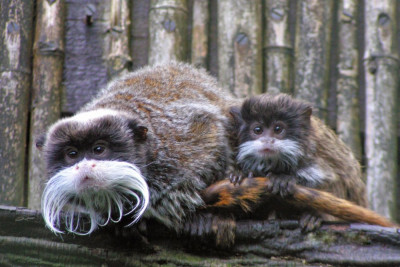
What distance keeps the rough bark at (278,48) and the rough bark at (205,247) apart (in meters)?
1.96

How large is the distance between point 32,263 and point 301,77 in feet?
8.91

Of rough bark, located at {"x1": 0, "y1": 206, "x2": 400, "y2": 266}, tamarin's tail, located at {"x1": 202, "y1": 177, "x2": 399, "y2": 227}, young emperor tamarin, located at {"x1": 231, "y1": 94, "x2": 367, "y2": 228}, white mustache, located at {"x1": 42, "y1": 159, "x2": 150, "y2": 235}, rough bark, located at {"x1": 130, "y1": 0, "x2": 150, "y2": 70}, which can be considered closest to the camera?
rough bark, located at {"x1": 0, "y1": 206, "x2": 400, "y2": 266}

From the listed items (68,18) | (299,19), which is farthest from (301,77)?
(68,18)

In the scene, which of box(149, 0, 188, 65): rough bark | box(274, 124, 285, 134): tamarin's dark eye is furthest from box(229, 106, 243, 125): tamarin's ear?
box(149, 0, 188, 65): rough bark

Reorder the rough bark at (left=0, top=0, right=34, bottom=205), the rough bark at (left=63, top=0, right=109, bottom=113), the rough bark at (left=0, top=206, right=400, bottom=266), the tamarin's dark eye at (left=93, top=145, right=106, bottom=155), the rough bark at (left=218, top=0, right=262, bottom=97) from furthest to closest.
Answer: the rough bark at (left=63, top=0, right=109, bottom=113) → the rough bark at (left=218, top=0, right=262, bottom=97) → the rough bark at (left=0, top=0, right=34, bottom=205) → the tamarin's dark eye at (left=93, top=145, right=106, bottom=155) → the rough bark at (left=0, top=206, right=400, bottom=266)

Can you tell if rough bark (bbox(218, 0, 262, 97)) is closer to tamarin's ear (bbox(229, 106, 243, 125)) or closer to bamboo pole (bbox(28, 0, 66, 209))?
tamarin's ear (bbox(229, 106, 243, 125))

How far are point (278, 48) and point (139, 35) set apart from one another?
1142mm

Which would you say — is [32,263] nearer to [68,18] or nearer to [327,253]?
[327,253]

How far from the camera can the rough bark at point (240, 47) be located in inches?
194

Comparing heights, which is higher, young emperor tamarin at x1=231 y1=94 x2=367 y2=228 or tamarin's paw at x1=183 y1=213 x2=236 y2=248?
young emperor tamarin at x1=231 y1=94 x2=367 y2=228

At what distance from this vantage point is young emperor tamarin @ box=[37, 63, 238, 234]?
321cm

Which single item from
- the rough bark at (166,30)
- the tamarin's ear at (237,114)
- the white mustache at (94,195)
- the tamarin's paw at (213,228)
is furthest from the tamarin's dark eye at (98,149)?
the rough bark at (166,30)

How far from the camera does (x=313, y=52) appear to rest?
5004 millimetres

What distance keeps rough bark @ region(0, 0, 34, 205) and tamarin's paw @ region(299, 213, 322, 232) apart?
8.12 feet
